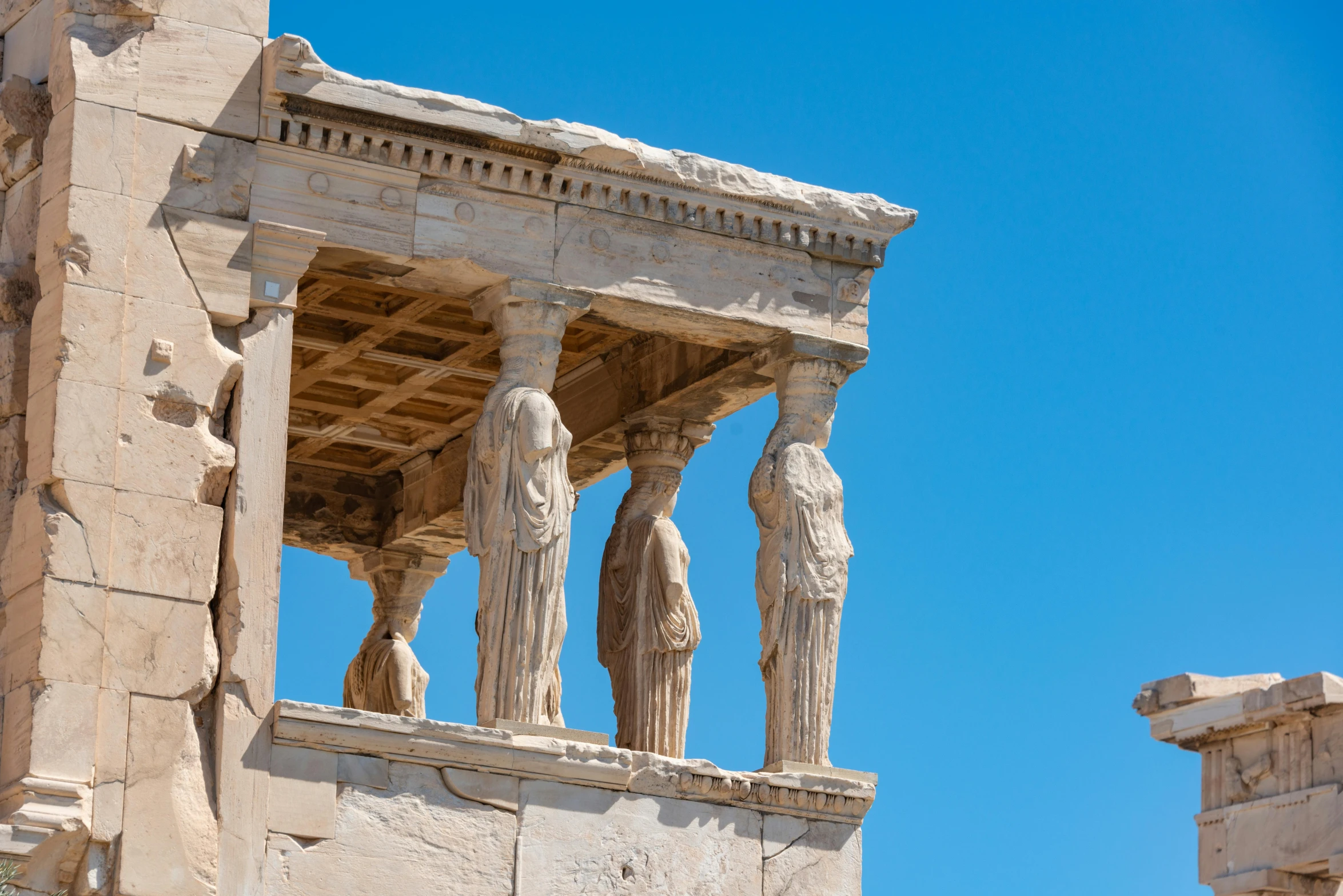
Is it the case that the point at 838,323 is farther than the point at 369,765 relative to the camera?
Yes

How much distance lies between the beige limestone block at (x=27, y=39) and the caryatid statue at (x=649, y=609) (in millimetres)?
4836

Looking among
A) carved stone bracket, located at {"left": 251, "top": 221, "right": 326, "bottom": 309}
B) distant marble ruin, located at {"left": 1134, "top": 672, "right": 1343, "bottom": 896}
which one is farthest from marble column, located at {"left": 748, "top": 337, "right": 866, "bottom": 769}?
distant marble ruin, located at {"left": 1134, "top": 672, "right": 1343, "bottom": 896}

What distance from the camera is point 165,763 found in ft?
54.8

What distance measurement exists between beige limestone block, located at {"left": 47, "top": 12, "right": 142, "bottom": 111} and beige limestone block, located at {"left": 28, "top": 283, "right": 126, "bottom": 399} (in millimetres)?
1150

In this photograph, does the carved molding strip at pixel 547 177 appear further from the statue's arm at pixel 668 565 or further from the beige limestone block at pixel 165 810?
the beige limestone block at pixel 165 810

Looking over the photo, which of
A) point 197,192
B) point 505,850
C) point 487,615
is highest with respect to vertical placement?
point 197,192

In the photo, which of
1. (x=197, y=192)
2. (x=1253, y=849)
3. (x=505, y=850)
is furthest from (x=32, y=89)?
(x=1253, y=849)

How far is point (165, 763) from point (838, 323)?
527cm

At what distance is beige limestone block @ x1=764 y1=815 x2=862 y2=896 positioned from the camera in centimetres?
1819

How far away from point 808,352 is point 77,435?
187 inches

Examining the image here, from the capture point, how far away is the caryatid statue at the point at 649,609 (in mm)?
19797

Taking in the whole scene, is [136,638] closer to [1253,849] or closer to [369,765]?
[369,765]

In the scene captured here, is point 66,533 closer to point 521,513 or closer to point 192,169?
point 192,169

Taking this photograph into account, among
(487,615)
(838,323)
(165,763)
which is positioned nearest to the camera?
(165,763)
